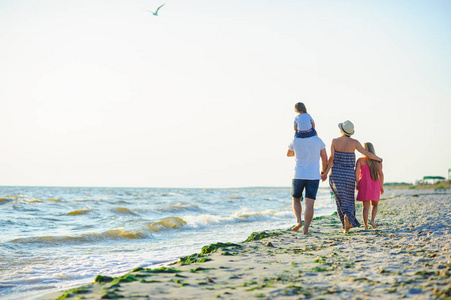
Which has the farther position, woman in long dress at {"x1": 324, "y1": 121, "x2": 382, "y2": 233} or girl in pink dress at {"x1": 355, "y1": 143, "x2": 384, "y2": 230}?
girl in pink dress at {"x1": 355, "y1": 143, "x2": 384, "y2": 230}

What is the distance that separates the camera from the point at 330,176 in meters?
7.15

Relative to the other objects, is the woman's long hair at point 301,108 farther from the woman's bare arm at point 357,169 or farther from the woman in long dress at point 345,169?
the woman's bare arm at point 357,169

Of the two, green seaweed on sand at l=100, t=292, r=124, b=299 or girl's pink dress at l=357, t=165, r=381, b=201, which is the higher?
girl's pink dress at l=357, t=165, r=381, b=201

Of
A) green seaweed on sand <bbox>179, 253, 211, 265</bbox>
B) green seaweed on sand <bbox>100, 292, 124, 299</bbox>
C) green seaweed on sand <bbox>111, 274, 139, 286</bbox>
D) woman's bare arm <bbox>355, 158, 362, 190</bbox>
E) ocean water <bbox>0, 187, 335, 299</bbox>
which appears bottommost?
ocean water <bbox>0, 187, 335, 299</bbox>

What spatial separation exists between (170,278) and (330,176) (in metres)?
3.78

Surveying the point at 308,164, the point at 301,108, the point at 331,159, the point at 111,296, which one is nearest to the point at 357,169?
the point at 331,159

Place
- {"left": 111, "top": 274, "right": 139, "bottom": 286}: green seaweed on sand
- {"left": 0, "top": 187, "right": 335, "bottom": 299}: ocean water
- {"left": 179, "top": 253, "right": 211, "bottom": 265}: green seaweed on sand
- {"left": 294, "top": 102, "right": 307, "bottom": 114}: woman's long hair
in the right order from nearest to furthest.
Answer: {"left": 111, "top": 274, "right": 139, "bottom": 286}: green seaweed on sand → {"left": 179, "top": 253, "right": 211, "bottom": 265}: green seaweed on sand → {"left": 0, "top": 187, "right": 335, "bottom": 299}: ocean water → {"left": 294, "top": 102, "right": 307, "bottom": 114}: woman's long hair

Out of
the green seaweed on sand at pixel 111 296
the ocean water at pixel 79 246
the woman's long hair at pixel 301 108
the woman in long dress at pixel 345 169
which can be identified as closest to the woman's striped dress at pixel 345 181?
the woman in long dress at pixel 345 169

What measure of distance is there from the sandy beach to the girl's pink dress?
1091mm

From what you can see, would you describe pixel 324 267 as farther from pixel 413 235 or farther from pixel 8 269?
pixel 8 269

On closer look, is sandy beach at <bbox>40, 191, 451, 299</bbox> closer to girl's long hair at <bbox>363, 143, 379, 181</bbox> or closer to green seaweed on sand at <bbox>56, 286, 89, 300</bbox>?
green seaweed on sand at <bbox>56, 286, 89, 300</bbox>

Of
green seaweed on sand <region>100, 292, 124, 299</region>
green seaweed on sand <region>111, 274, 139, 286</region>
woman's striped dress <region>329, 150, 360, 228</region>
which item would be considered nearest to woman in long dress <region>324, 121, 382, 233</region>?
woman's striped dress <region>329, 150, 360, 228</region>

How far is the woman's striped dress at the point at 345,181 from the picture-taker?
6.99 m

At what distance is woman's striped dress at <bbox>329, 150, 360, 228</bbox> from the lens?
6992mm
